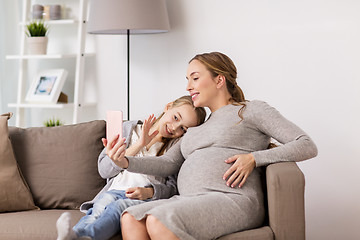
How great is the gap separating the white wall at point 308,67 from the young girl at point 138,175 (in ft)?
2.76

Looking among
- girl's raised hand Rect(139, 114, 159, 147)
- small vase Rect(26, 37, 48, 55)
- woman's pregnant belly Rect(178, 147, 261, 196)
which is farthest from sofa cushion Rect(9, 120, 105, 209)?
small vase Rect(26, 37, 48, 55)

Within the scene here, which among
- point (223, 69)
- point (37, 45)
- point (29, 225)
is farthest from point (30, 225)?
point (37, 45)

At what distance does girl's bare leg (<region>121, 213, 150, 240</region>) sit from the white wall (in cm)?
141

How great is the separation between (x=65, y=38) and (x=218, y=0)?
1.17 m

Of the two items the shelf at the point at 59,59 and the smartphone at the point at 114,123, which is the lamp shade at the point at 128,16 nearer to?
the shelf at the point at 59,59

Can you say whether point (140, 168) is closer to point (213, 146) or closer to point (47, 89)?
point (213, 146)

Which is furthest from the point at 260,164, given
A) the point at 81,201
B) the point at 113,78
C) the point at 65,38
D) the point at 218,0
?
the point at 65,38

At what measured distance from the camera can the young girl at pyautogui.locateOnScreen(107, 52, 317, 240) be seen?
2168 millimetres

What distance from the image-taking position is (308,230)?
11.0 ft

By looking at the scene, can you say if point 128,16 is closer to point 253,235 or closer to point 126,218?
point 126,218

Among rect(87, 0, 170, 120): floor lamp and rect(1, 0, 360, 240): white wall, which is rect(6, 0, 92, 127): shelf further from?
rect(1, 0, 360, 240): white wall

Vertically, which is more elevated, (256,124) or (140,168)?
(256,124)

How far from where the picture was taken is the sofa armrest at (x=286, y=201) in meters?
2.24

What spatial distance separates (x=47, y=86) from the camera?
3.90 meters
